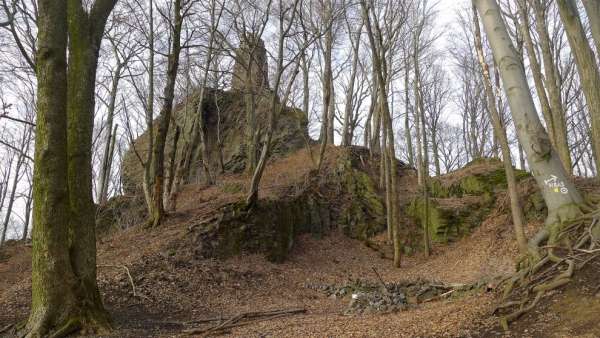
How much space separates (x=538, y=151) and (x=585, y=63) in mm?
3049

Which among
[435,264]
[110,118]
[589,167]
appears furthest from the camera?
[589,167]

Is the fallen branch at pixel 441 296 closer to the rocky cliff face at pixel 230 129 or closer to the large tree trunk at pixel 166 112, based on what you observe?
the large tree trunk at pixel 166 112

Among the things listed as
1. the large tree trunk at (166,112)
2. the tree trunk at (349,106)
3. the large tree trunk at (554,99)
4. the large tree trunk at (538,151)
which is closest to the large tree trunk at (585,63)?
the large tree trunk at (538,151)

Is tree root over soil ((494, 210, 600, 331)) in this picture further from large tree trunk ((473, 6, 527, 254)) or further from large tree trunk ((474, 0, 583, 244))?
large tree trunk ((473, 6, 527, 254))

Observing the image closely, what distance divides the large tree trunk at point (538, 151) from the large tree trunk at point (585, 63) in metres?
2.25

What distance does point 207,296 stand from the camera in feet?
31.4

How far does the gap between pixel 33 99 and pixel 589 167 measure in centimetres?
3393

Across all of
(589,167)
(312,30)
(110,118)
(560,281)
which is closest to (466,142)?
(589,167)

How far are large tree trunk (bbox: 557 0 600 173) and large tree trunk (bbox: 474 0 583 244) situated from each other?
88.4 inches

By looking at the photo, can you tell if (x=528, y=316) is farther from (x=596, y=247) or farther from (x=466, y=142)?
(x=466, y=142)

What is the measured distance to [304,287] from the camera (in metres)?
11.2

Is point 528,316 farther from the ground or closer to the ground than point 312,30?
closer to the ground

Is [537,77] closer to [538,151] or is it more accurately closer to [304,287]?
[538,151]

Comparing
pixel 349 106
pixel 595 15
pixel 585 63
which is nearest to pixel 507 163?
pixel 585 63
